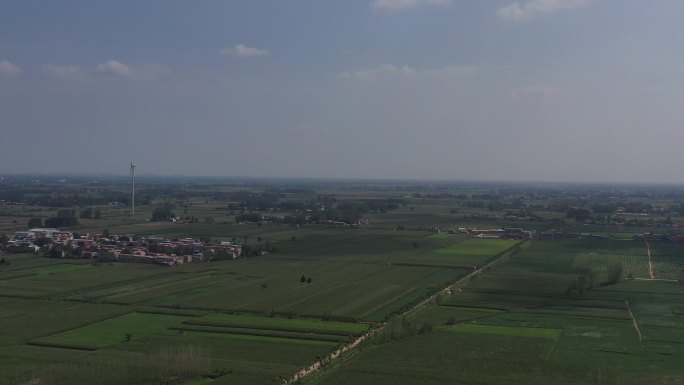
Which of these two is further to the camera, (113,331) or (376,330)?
(376,330)

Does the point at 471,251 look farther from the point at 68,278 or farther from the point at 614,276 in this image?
the point at 68,278

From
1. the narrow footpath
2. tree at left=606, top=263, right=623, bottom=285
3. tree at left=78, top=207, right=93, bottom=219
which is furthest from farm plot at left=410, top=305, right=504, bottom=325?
tree at left=78, top=207, right=93, bottom=219

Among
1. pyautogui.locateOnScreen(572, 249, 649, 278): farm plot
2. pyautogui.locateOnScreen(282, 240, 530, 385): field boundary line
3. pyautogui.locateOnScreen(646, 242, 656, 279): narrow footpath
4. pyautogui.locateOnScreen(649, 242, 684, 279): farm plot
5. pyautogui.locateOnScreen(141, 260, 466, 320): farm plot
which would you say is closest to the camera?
pyautogui.locateOnScreen(282, 240, 530, 385): field boundary line

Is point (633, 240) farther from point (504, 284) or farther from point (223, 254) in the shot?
point (223, 254)

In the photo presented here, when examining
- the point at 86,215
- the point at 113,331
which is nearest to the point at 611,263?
the point at 113,331

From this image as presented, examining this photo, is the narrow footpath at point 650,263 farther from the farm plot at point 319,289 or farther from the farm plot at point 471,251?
the farm plot at point 319,289

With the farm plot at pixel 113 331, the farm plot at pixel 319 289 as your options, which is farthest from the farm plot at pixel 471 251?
the farm plot at pixel 113 331

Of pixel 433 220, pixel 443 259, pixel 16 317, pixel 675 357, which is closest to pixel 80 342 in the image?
pixel 16 317

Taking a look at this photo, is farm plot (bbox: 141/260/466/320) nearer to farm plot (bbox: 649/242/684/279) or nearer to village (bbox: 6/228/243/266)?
village (bbox: 6/228/243/266)
